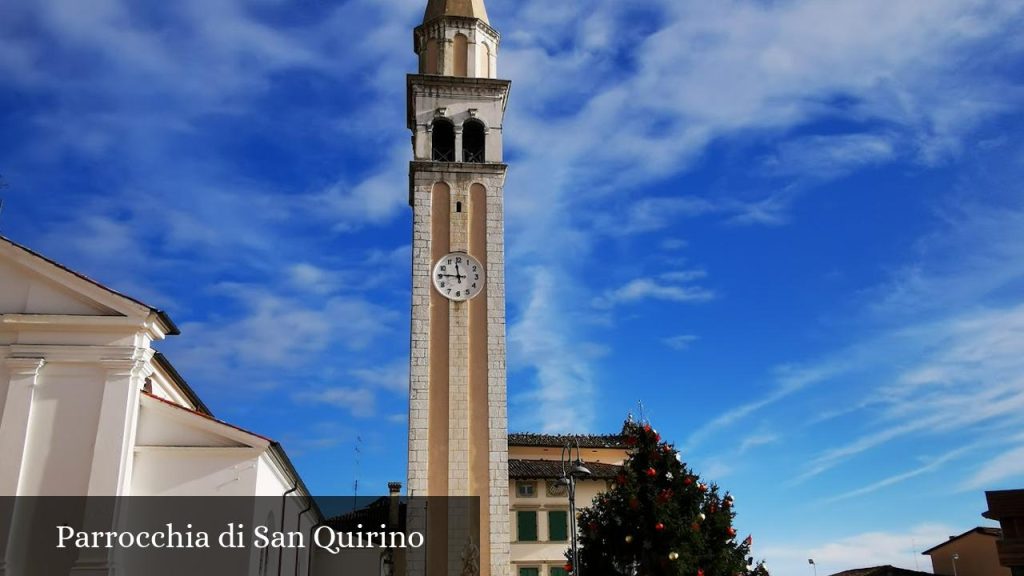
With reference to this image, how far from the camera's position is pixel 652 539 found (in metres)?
23.3

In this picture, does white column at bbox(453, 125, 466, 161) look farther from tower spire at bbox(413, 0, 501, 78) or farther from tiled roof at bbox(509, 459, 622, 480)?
tiled roof at bbox(509, 459, 622, 480)

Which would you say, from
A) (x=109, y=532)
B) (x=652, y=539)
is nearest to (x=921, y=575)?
(x=652, y=539)

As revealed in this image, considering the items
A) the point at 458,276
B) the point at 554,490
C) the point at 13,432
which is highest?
the point at 458,276

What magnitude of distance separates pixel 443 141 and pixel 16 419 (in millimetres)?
16542

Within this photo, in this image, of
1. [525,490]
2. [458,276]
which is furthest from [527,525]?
[458,276]

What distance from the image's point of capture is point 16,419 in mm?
17922

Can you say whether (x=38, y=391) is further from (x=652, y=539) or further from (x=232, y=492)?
(x=652, y=539)

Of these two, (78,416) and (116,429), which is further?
(78,416)

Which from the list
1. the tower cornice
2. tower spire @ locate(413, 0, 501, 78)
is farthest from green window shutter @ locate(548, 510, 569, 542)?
tower spire @ locate(413, 0, 501, 78)

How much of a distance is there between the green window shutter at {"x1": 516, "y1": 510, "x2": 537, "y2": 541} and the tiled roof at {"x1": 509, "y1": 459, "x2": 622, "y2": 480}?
4.78 feet

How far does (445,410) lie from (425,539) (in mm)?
3841

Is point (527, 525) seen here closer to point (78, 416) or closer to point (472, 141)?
point (472, 141)

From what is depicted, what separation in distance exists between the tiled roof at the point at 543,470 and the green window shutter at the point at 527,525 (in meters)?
1.46

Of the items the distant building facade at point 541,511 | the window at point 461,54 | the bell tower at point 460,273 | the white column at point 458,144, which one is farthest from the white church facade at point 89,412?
the distant building facade at point 541,511
